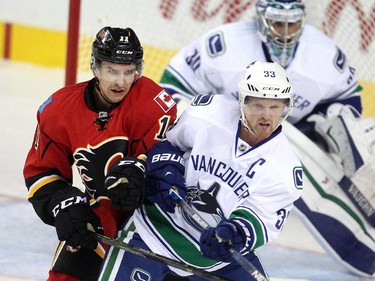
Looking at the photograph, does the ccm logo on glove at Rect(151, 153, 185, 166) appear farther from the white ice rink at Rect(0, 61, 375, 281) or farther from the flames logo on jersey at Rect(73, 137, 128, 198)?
the white ice rink at Rect(0, 61, 375, 281)

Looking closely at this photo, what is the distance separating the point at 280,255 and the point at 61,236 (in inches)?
64.1

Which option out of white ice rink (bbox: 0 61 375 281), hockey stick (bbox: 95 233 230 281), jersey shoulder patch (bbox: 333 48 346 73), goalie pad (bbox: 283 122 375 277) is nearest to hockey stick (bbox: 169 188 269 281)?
hockey stick (bbox: 95 233 230 281)

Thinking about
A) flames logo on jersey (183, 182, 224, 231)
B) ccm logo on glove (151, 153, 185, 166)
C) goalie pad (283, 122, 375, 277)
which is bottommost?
goalie pad (283, 122, 375, 277)

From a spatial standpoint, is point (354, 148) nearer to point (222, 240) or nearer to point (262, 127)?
point (262, 127)

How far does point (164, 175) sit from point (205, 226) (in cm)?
18

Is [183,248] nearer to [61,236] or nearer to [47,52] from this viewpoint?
[61,236]

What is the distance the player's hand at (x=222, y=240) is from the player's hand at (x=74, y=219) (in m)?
0.34

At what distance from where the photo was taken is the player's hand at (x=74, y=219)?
2943mm

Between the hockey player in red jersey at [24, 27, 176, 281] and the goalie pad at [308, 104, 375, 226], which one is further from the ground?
the hockey player in red jersey at [24, 27, 176, 281]

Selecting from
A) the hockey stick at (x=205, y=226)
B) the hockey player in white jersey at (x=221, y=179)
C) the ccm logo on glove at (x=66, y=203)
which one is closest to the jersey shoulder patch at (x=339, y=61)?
the hockey player in white jersey at (x=221, y=179)

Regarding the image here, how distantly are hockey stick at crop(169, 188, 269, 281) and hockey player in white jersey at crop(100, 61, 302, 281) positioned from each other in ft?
0.06

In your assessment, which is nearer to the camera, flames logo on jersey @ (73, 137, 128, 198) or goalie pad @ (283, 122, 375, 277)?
flames logo on jersey @ (73, 137, 128, 198)

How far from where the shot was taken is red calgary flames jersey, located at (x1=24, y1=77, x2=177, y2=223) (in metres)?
3.04

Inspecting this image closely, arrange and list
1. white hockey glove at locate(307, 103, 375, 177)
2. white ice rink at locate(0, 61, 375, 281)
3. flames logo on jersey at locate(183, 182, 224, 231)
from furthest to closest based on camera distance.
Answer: white hockey glove at locate(307, 103, 375, 177)
white ice rink at locate(0, 61, 375, 281)
flames logo on jersey at locate(183, 182, 224, 231)
